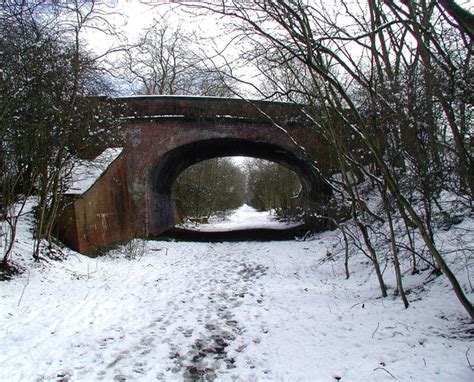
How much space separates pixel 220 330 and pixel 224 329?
6cm

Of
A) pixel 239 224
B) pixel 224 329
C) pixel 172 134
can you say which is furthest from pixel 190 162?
pixel 224 329

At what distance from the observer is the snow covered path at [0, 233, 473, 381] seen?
2.94 metres

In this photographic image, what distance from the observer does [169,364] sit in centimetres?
315

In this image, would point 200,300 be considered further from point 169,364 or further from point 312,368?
point 312,368

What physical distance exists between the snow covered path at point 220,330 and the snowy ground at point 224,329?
0.04 ft

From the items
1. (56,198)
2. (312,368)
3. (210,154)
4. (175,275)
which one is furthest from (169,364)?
(210,154)

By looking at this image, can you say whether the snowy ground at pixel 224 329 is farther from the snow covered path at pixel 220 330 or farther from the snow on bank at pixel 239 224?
the snow on bank at pixel 239 224

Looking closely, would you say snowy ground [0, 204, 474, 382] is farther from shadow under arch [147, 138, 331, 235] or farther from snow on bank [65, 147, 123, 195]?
shadow under arch [147, 138, 331, 235]

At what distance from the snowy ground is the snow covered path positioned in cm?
1

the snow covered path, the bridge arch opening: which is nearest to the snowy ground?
the snow covered path

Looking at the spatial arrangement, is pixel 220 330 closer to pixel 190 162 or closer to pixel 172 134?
pixel 172 134

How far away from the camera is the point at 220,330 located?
3990 mm

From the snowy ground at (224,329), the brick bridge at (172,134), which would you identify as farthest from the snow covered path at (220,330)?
the brick bridge at (172,134)

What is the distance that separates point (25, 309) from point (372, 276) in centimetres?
511
